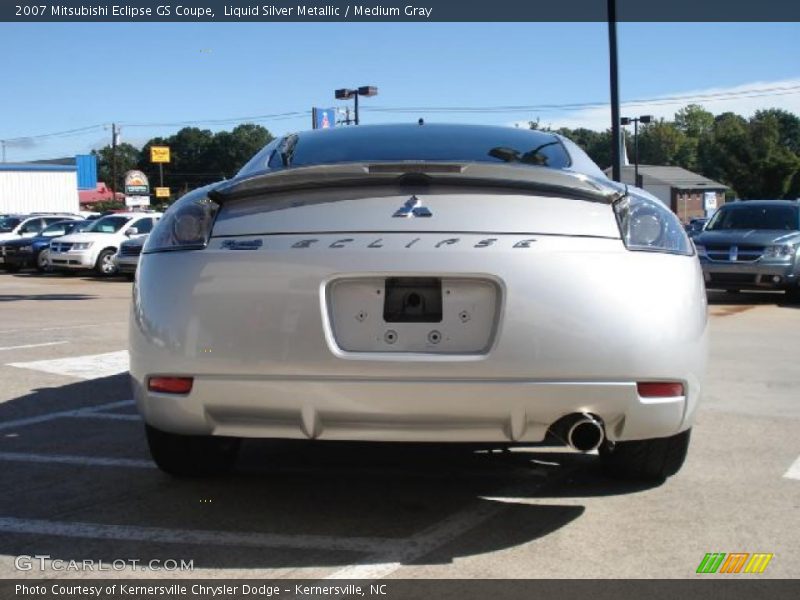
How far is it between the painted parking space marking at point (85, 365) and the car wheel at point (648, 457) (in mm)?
4422

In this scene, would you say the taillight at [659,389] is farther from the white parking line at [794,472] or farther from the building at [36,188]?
the building at [36,188]

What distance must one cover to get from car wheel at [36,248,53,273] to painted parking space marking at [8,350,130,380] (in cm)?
1734

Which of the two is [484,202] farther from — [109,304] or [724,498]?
[109,304]

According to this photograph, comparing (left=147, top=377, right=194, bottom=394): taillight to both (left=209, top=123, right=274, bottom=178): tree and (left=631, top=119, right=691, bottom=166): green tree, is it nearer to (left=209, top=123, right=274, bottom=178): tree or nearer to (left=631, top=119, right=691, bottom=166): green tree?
(left=209, top=123, right=274, bottom=178): tree

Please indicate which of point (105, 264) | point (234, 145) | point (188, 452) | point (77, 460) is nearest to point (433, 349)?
point (188, 452)

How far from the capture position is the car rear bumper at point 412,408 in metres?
3.23

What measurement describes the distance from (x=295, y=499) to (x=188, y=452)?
1.67 ft

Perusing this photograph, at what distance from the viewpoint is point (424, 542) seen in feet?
11.5

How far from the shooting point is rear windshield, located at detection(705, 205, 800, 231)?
1562 centimetres

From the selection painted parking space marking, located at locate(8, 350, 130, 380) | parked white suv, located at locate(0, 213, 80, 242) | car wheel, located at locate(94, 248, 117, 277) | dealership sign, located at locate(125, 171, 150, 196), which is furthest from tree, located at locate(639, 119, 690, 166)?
painted parking space marking, located at locate(8, 350, 130, 380)

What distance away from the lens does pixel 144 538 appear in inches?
138

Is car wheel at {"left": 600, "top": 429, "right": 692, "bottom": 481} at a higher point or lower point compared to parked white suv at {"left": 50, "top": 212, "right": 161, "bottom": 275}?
Answer: lower

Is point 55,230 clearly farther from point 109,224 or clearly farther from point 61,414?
point 61,414
